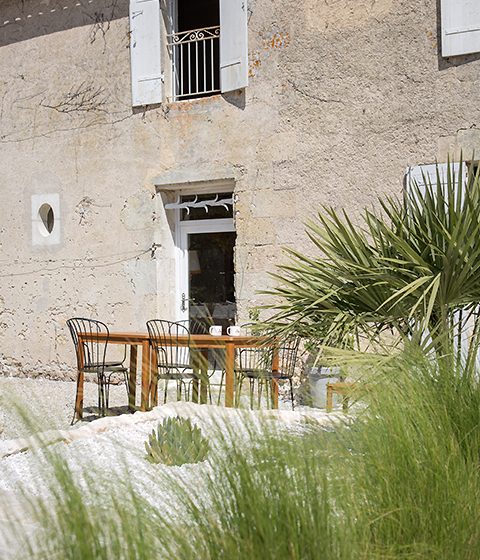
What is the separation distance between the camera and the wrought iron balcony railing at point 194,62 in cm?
786

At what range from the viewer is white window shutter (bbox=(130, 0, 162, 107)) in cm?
779

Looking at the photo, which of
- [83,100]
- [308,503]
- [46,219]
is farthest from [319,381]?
[308,503]

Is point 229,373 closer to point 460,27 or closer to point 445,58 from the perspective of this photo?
point 445,58

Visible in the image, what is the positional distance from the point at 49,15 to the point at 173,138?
2283mm

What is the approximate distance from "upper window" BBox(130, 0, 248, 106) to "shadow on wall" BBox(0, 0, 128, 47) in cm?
41

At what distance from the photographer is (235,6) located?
24.3 ft

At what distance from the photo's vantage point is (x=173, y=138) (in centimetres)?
778

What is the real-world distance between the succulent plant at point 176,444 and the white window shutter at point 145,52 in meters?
4.86

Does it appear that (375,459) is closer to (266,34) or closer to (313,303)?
(313,303)

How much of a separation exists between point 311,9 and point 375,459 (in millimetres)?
5843

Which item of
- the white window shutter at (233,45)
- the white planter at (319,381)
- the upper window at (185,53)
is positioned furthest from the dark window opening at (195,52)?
the white planter at (319,381)

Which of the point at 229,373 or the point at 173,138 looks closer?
the point at 229,373

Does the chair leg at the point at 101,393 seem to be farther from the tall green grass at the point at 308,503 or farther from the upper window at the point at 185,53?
the tall green grass at the point at 308,503

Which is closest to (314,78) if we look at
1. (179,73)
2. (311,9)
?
(311,9)
